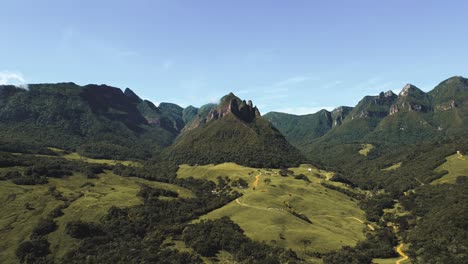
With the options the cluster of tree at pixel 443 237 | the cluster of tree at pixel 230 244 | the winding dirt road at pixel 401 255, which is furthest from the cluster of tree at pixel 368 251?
the cluster of tree at pixel 230 244

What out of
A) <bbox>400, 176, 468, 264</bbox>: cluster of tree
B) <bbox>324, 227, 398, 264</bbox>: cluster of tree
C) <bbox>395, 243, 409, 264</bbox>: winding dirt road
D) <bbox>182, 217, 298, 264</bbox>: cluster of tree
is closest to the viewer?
<bbox>400, 176, 468, 264</bbox>: cluster of tree

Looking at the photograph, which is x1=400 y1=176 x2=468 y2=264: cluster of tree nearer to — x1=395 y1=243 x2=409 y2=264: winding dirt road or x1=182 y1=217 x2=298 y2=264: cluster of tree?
x1=395 y1=243 x2=409 y2=264: winding dirt road

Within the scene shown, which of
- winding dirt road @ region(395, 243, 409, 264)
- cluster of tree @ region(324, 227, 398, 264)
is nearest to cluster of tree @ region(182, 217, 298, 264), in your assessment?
cluster of tree @ region(324, 227, 398, 264)

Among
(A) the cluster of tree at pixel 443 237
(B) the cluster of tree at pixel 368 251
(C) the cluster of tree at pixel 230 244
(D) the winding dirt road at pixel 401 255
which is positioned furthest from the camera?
(C) the cluster of tree at pixel 230 244

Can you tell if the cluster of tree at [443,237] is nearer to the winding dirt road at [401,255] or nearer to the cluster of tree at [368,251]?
the winding dirt road at [401,255]

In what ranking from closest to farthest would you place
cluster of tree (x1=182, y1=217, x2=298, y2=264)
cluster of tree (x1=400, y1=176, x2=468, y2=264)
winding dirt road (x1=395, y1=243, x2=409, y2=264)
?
cluster of tree (x1=400, y1=176, x2=468, y2=264), winding dirt road (x1=395, y1=243, x2=409, y2=264), cluster of tree (x1=182, y1=217, x2=298, y2=264)

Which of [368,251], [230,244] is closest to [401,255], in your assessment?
[368,251]

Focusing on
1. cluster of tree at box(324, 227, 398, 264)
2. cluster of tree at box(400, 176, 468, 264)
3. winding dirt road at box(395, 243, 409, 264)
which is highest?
cluster of tree at box(400, 176, 468, 264)

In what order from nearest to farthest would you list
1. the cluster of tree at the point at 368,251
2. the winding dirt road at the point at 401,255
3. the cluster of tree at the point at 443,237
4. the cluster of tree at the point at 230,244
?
1. the cluster of tree at the point at 443,237
2. the cluster of tree at the point at 368,251
3. the winding dirt road at the point at 401,255
4. the cluster of tree at the point at 230,244

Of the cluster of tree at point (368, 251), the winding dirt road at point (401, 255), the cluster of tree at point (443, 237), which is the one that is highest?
the cluster of tree at point (443, 237)

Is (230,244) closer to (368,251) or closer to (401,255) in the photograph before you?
(368,251)

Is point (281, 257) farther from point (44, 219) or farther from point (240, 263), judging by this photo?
point (44, 219)

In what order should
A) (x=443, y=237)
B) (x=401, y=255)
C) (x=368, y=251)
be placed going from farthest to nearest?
(x=401, y=255)
(x=443, y=237)
(x=368, y=251)
